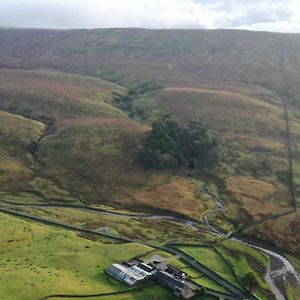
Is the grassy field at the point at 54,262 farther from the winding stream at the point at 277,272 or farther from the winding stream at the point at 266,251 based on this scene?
the winding stream at the point at 266,251

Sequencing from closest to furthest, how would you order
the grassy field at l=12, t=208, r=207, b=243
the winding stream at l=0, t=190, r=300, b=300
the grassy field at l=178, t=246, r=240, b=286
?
the grassy field at l=178, t=246, r=240, b=286 < the winding stream at l=0, t=190, r=300, b=300 < the grassy field at l=12, t=208, r=207, b=243

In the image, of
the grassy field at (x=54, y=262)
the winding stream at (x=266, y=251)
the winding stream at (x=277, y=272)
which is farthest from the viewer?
the winding stream at (x=266, y=251)

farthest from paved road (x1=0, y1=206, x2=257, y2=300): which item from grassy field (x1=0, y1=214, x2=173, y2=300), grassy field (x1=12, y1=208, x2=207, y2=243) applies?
grassy field (x1=0, y1=214, x2=173, y2=300)

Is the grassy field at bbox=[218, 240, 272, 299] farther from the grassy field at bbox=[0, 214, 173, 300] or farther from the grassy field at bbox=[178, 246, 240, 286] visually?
the grassy field at bbox=[0, 214, 173, 300]

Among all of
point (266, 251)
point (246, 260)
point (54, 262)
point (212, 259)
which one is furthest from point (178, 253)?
point (54, 262)

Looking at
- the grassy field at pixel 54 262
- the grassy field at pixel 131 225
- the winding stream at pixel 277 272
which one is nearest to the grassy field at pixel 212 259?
the grassy field at pixel 131 225

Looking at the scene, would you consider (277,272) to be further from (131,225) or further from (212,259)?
(131,225)

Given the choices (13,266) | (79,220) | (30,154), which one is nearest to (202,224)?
(79,220)

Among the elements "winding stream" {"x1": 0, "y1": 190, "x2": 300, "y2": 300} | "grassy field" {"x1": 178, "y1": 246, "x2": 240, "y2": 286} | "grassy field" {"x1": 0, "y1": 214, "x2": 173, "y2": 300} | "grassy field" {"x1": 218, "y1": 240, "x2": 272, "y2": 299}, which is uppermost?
"grassy field" {"x1": 0, "y1": 214, "x2": 173, "y2": 300}

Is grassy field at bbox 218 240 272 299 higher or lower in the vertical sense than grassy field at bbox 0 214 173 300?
lower
